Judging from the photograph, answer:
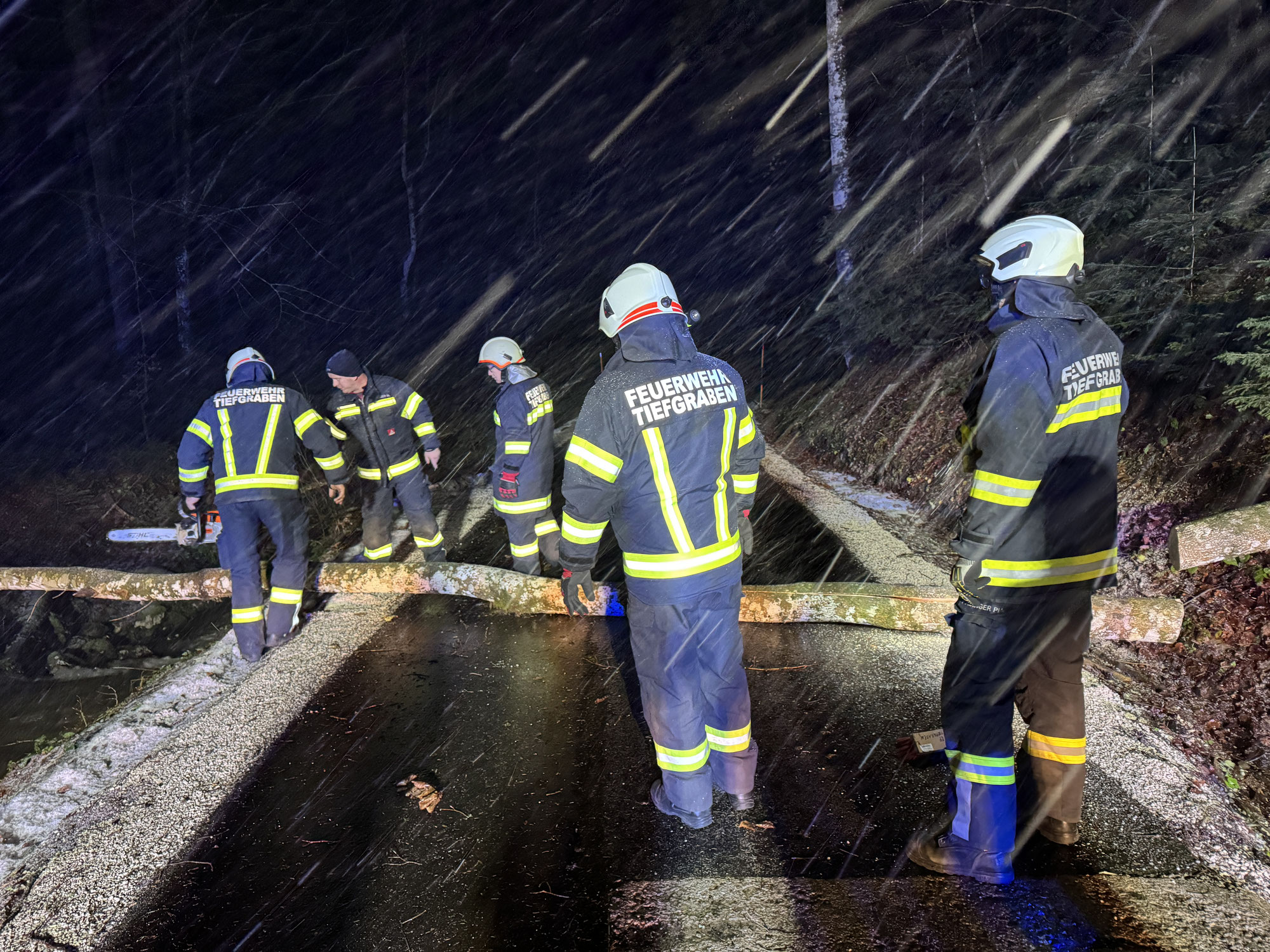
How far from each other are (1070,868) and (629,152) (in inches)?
1443

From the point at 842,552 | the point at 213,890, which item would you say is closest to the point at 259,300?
the point at 842,552

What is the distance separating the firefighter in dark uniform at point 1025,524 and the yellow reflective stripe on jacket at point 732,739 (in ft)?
2.63

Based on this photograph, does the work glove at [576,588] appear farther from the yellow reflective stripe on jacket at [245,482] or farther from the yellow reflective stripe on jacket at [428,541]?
the yellow reflective stripe on jacket at [428,541]

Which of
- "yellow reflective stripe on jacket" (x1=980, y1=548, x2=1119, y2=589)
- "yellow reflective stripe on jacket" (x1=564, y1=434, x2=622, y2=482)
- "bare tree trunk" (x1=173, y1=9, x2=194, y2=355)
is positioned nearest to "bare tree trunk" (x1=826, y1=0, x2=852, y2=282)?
"yellow reflective stripe on jacket" (x1=980, y1=548, x2=1119, y2=589)

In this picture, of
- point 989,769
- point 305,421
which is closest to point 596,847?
point 989,769

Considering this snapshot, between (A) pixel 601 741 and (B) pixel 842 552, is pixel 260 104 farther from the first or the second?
(A) pixel 601 741

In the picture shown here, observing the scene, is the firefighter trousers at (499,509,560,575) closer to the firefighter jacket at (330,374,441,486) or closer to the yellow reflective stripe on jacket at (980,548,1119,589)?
the firefighter jacket at (330,374,441,486)

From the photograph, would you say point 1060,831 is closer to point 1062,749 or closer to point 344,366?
point 1062,749

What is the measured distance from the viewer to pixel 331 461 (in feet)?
18.9

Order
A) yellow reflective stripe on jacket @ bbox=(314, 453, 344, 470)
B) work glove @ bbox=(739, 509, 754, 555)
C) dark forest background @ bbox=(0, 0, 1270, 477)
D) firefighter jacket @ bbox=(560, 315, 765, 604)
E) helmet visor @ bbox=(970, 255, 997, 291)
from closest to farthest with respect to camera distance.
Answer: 1. helmet visor @ bbox=(970, 255, 997, 291)
2. firefighter jacket @ bbox=(560, 315, 765, 604)
3. work glove @ bbox=(739, 509, 754, 555)
4. yellow reflective stripe on jacket @ bbox=(314, 453, 344, 470)
5. dark forest background @ bbox=(0, 0, 1270, 477)

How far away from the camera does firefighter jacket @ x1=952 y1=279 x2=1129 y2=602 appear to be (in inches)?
98.5

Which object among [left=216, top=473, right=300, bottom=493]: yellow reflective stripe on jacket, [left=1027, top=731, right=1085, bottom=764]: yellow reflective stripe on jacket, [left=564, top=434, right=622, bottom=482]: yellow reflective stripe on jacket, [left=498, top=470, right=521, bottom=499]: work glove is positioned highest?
[left=564, top=434, right=622, bottom=482]: yellow reflective stripe on jacket

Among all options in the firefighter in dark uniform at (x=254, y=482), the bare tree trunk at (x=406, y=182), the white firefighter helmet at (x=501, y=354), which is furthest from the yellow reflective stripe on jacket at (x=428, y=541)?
the bare tree trunk at (x=406, y=182)

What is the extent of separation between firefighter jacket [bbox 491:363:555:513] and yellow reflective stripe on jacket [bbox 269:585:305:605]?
166 cm
